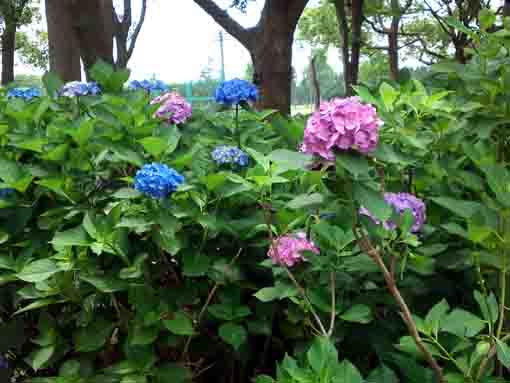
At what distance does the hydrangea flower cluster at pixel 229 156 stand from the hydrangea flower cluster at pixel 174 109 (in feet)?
1.62

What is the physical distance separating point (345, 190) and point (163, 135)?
825 mm

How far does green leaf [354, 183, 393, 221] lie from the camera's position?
4.04 feet

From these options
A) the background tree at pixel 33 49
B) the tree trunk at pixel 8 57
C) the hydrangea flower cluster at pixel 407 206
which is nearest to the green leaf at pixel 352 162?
the hydrangea flower cluster at pixel 407 206

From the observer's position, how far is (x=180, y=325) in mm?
1630

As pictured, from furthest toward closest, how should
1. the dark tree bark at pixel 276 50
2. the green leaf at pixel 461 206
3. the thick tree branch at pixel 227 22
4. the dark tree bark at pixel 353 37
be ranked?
the dark tree bark at pixel 353 37 < the thick tree branch at pixel 227 22 < the dark tree bark at pixel 276 50 < the green leaf at pixel 461 206

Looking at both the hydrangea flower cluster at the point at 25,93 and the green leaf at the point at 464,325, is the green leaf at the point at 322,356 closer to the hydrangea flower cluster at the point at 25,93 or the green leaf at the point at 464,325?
the green leaf at the point at 464,325

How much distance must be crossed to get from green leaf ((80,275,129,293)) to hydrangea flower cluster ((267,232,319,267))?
43cm

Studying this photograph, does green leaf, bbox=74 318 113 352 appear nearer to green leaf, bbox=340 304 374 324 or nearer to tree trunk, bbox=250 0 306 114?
green leaf, bbox=340 304 374 324

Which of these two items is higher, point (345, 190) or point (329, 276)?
point (345, 190)

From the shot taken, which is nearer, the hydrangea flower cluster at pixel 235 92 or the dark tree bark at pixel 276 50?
the hydrangea flower cluster at pixel 235 92

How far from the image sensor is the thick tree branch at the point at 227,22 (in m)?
6.39

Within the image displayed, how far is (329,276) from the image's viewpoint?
156cm

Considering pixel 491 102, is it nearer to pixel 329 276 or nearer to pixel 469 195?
pixel 469 195

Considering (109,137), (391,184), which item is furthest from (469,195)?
(109,137)
